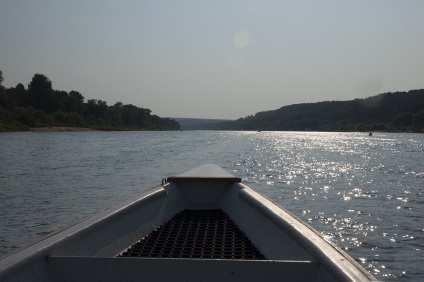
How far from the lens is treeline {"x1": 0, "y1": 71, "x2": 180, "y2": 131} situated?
127m

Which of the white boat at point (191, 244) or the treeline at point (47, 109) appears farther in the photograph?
the treeline at point (47, 109)

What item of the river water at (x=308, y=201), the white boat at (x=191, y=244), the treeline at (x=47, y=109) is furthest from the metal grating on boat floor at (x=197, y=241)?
the treeline at (x=47, y=109)

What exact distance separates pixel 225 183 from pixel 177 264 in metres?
5.70

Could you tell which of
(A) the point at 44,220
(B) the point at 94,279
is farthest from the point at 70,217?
(B) the point at 94,279

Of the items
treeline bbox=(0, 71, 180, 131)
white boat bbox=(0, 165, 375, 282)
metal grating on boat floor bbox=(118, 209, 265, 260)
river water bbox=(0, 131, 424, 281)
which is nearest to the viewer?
white boat bbox=(0, 165, 375, 282)

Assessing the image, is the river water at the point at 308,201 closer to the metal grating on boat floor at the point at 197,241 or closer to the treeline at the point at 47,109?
the metal grating on boat floor at the point at 197,241

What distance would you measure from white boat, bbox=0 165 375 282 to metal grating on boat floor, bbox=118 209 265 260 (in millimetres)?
16

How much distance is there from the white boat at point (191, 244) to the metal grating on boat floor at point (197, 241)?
0.02 metres

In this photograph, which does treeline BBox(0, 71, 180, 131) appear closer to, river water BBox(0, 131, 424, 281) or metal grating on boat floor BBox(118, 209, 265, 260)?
river water BBox(0, 131, 424, 281)

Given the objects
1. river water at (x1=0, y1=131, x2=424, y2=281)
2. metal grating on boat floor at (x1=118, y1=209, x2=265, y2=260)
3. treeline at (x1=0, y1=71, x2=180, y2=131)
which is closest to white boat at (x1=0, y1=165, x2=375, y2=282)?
metal grating on boat floor at (x1=118, y1=209, x2=265, y2=260)

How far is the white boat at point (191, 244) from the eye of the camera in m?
4.34

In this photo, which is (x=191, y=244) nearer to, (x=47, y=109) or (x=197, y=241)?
(x=197, y=241)

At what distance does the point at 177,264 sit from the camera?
4367 mm

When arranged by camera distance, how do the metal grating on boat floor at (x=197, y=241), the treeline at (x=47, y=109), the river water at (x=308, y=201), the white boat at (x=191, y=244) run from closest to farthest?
the white boat at (x=191, y=244) → the metal grating on boat floor at (x=197, y=241) → the river water at (x=308, y=201) → the treeline at (x=47, y=109)
